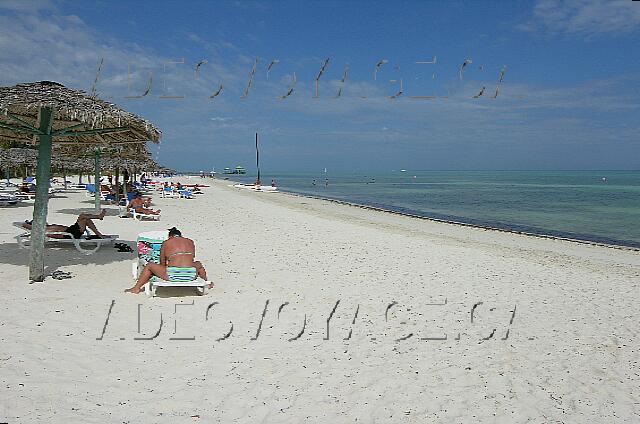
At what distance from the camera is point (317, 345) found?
192 inches

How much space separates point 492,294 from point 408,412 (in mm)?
4073

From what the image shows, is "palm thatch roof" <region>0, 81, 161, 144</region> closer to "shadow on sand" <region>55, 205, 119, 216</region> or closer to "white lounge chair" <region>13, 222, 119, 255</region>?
"white lounge chair" <region>13, 222, 119, 255</region>

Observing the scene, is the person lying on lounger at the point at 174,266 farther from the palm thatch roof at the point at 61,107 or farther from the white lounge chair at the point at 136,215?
the white lounge chair at the point at 136,215

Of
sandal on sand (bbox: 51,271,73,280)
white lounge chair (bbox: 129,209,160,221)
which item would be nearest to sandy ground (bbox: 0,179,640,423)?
sandal on sand (bbox: 51,271,73,280)

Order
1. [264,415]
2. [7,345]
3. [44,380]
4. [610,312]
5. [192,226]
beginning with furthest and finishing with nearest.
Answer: [192,226], [610,312], [7,345], [44,380], [264,415]

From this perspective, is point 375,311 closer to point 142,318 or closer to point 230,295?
point 230,295

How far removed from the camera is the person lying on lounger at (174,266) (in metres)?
6.16

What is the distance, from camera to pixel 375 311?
608 cm

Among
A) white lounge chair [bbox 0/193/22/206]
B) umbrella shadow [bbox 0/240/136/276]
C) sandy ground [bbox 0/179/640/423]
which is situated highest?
white lounge chair [bbox 0/193/22/206]

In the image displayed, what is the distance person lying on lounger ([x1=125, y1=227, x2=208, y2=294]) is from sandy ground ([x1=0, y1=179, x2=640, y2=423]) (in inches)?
10.7

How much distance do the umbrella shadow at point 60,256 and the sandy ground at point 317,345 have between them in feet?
0.16

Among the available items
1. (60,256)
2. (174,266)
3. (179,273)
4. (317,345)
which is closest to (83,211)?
(60,256)

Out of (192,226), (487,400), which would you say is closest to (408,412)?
(487,400)

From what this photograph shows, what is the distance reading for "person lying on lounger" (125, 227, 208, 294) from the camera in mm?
6160
